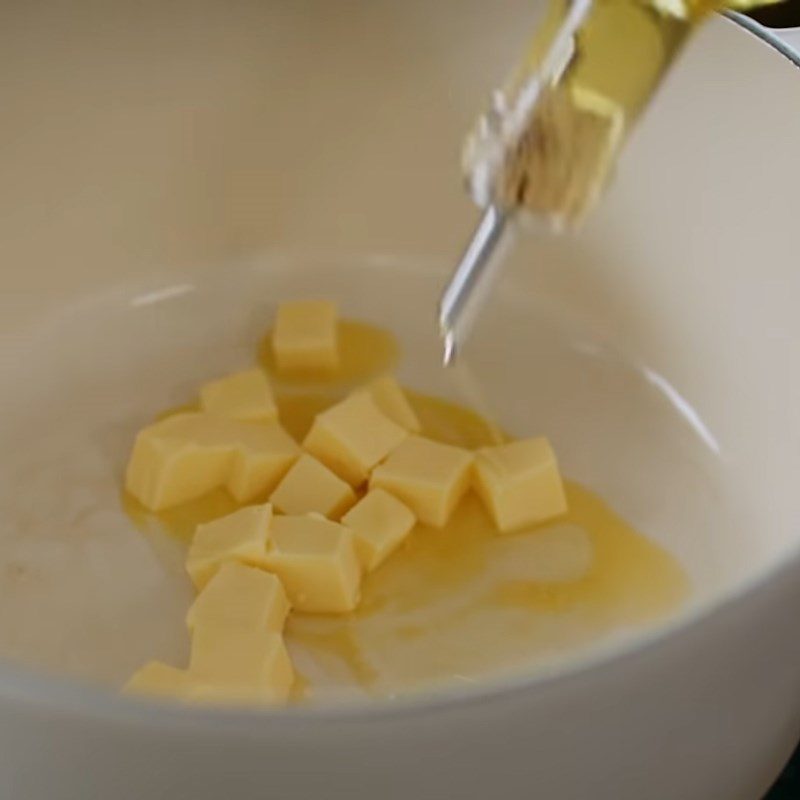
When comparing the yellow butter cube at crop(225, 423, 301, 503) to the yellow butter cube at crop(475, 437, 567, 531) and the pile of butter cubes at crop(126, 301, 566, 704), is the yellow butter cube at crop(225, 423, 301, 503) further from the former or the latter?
the yellow butter cube at crop(475, 437, 567, 531)

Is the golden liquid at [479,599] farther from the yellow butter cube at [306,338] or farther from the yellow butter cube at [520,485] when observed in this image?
the yellow butter cube at [306,338]

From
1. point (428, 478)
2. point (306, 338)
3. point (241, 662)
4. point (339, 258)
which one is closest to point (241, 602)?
point (241, 662)

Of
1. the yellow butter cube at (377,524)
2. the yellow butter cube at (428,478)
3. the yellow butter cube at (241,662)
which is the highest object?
the yellow butter cube at (428,478)

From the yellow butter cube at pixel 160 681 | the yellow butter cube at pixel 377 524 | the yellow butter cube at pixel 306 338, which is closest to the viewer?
the yellow butter cube at pixel 160 681

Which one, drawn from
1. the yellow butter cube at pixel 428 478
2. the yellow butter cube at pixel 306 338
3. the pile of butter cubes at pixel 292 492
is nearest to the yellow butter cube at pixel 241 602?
the pile of butter cubes at pixel 292 492

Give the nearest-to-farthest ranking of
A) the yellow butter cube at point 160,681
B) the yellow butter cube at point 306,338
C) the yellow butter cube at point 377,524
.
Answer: the yellow butter cube at point 160,681
the yellow butter cube at point 377,524
the yellow butter cube at point 306,338

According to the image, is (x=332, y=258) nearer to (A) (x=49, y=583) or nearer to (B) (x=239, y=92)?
(B) (x=239, y=92)

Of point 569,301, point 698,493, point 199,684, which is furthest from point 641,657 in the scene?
point 569,301

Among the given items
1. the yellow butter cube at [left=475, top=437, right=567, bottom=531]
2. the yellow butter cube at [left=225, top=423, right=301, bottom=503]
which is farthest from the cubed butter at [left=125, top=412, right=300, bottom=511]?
the yellow butter cube at [left=475, top=437, right=567, bottom=531]
